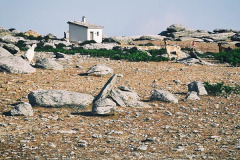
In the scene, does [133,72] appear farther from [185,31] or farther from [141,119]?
[185,31]

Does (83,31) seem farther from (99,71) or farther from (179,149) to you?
(179,149)

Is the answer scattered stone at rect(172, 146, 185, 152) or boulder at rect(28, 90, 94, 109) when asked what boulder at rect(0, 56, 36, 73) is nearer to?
boulder at rect(28, 90, 94, 109)

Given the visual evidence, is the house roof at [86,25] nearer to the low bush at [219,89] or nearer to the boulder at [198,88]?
the boulder at [198,88]

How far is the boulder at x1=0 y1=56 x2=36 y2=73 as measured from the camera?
70.7ft

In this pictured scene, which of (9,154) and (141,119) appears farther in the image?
(141,119)

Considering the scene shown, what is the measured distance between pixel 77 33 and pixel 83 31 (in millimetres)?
1497

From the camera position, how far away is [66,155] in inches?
361

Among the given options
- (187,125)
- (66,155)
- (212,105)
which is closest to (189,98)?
(212,105)

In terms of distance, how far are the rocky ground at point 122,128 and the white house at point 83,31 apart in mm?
43586

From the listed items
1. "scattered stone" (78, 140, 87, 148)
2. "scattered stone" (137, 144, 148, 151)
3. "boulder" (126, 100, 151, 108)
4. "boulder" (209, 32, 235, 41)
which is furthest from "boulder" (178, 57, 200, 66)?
"boulder" (209, 32, 235, 41)

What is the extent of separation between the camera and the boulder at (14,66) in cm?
2155

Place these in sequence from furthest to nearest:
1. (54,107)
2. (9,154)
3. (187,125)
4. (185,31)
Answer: (185,31)
(54,107)
(187,125)
(9,154)

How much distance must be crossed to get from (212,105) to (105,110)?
17.9ft

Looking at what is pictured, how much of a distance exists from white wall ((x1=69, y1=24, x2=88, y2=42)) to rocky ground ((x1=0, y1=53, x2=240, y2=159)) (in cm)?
4385
